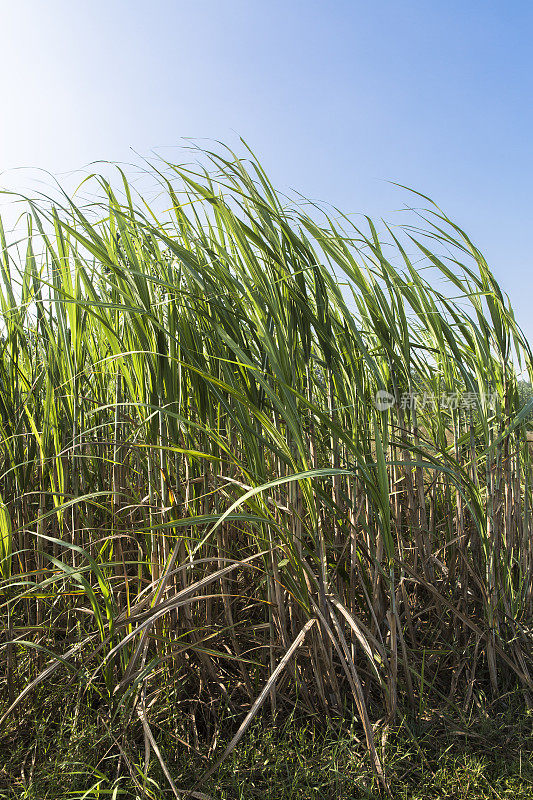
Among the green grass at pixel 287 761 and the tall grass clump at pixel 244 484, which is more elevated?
the tall grass clump at pixel 244 484

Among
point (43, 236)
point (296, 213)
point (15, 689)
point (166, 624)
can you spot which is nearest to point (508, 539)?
point (166, 624)

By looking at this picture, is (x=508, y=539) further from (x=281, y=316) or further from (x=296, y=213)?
(x=296, y=213)

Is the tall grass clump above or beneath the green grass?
above

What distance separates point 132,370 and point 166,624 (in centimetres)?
61

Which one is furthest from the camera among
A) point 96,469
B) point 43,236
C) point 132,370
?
point 96,469

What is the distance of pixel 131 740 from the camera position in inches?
43.0

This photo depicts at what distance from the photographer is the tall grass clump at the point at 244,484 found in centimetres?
106

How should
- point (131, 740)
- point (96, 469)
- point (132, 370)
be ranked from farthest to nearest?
point (96, 469), point (132, 370), point (131, 740)

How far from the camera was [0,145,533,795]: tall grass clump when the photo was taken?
106 centimetres

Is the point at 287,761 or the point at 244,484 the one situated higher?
the point at 244,484

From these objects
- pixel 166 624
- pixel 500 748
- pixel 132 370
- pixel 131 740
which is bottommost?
pixel 500 748

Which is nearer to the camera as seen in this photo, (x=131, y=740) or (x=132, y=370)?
(x=131, y=740)

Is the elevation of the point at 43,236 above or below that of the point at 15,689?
above

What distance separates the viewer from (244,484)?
113 cm
